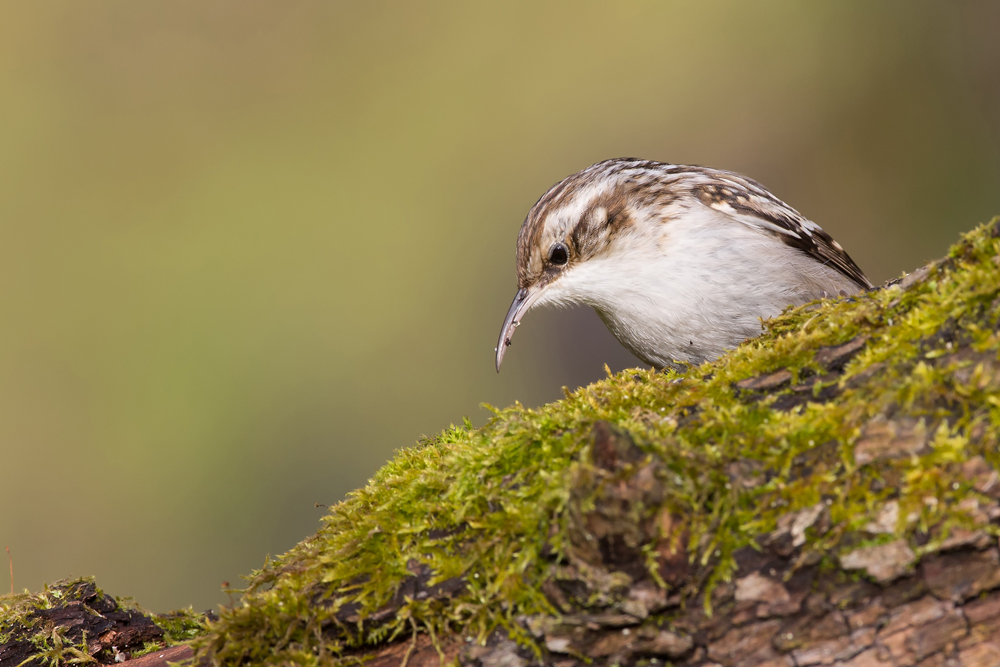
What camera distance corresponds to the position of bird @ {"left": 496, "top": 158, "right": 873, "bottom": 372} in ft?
12.8

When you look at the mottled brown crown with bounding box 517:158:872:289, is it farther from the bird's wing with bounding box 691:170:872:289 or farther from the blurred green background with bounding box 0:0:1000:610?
the blurred green background with bounding box 0:0:1000:610

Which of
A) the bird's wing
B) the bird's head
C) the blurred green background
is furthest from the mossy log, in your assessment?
the blurred green background

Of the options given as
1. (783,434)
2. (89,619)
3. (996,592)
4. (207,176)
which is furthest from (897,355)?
(207,176)

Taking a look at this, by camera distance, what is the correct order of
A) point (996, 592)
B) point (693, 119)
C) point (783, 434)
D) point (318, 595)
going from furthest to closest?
point (693, 119)
point (318, 595)
point (783, 434)
point (996, 592)

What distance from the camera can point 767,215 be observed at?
451cm

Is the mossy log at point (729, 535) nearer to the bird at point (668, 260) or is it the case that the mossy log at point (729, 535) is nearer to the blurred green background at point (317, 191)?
the bird at point (668, 260)

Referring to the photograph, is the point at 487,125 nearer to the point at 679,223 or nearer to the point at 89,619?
the point at 679,223

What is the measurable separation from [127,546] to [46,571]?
99 cm

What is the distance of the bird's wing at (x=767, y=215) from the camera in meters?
4.41

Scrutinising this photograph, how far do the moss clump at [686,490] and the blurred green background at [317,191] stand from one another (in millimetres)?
8078

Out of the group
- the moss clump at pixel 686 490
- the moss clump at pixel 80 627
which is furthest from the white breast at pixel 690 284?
the moss clump at pixel 80 627

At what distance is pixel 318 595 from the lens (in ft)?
6.55

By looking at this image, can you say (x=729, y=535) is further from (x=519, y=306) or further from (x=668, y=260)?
(x=519, y=306)

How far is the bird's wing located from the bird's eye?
93 centimetres
